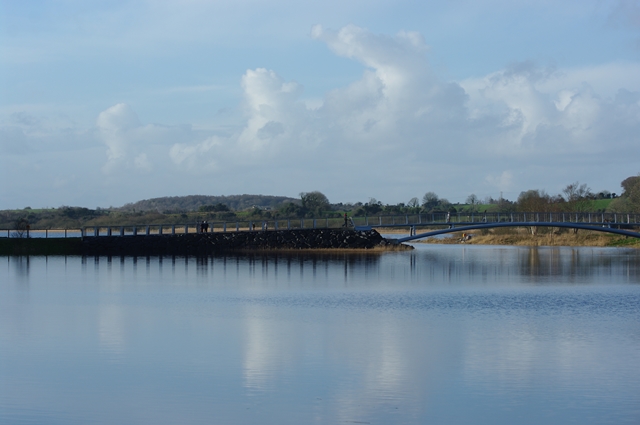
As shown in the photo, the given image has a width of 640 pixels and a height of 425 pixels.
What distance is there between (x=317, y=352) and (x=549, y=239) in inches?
2805

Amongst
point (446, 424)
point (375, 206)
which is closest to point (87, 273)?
point (446, 424)

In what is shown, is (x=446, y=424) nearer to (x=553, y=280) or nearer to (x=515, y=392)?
(x=515, y=392)

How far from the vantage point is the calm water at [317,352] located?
1374 cm

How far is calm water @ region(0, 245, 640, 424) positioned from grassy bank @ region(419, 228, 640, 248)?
47682 mm

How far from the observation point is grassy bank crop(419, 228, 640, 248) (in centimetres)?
8350

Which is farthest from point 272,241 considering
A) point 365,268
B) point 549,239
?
point 549,239

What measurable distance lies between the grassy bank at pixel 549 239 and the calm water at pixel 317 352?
4768cm

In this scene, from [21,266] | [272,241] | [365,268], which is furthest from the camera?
[272,241]

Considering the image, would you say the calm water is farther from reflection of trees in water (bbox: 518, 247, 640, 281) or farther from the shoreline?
the shoreline

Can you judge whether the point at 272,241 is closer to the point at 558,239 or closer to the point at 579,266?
the point at 579,266

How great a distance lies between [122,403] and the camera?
556 inches

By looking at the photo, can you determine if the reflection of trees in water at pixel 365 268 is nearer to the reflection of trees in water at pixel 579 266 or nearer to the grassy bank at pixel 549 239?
the reflection of trees in water at pixel 579 266

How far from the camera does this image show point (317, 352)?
19.1m

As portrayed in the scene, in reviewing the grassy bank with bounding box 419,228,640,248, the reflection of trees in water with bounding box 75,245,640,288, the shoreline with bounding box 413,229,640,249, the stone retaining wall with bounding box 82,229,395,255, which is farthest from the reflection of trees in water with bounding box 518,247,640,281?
the grassy bank with bounding box 419,228,640,248
